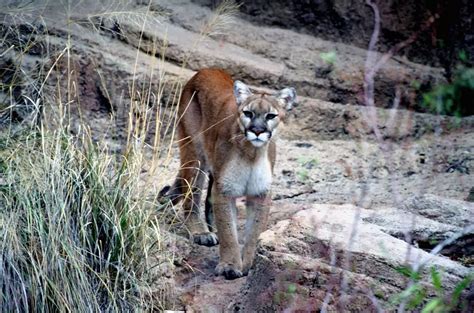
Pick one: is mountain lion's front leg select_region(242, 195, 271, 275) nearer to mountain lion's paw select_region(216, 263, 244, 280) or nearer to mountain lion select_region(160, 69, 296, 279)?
mountain lion select_region(160, 69, 296, 279)

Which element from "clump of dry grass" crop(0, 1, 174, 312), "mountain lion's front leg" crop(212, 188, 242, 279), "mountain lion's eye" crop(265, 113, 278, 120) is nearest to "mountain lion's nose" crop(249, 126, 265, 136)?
"mountain lion's eye" crop(265, 113, 278, 120)

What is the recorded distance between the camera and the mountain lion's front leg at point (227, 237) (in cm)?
642

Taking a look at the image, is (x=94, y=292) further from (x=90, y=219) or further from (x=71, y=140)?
(x=71, y=140)

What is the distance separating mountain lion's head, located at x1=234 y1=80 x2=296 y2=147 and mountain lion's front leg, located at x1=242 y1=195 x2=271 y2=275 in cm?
43

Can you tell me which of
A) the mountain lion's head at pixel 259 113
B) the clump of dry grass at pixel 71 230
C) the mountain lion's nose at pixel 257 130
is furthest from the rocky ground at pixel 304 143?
the mountain lion's nose at pixel 257 130

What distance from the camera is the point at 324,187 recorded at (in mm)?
8016

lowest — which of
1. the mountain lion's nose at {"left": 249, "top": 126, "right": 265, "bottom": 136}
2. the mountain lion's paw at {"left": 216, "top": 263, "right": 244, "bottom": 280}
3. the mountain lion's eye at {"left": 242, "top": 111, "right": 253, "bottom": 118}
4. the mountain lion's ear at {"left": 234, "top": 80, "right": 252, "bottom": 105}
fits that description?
the mountain lion's paw at {"left": 216, "top": 263, "right": 244, "bottom": 280}

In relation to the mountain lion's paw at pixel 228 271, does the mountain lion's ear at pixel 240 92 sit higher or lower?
higher

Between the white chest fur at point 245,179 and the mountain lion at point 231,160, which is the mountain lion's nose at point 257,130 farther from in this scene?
the white chest fur at point 245,179

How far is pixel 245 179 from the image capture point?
670 cm

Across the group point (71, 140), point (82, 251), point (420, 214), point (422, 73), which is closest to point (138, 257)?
point (82, 251)

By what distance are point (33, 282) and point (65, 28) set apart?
341 centimetres

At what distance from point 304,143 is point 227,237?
2334mm

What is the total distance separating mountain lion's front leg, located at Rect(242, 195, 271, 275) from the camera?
6.60m
